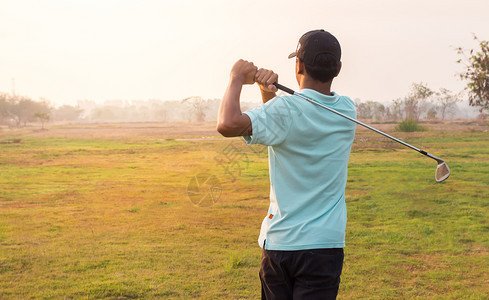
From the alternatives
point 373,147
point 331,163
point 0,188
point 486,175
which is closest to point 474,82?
point 373,147

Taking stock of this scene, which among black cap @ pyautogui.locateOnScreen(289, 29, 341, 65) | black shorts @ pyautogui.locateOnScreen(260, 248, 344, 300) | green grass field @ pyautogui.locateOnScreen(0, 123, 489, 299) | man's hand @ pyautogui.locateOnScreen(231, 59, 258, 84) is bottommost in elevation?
green grass field @ pyautogui.locateOnScreen(0, 123, 489, 299)

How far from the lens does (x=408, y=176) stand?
13805 mm

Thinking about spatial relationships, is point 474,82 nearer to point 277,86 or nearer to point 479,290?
point 479,290

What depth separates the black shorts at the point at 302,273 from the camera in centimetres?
187

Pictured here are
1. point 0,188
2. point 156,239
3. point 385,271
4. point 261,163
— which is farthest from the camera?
point 261,163

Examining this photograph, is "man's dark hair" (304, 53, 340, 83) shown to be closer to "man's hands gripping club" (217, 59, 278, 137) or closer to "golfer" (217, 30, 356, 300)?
"golfer" (217, 30, 356, 300)

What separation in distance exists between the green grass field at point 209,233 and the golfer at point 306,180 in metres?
1.74

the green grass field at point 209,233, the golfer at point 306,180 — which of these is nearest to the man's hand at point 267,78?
the golfer at point 306,180

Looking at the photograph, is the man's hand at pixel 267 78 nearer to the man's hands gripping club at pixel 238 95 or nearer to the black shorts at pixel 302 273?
the man's hands gripping club at pixel 238 95

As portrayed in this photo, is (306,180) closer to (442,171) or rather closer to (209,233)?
(442,171)

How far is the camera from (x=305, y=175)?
1858 mm

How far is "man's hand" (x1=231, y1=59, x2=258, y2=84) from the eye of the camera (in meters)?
1.82

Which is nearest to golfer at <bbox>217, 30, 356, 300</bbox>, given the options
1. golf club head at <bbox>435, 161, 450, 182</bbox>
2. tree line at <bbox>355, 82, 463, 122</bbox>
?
golf club head at <bbox>435, 161, 450, 182</bbox>

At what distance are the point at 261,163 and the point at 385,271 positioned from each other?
41.4ft
